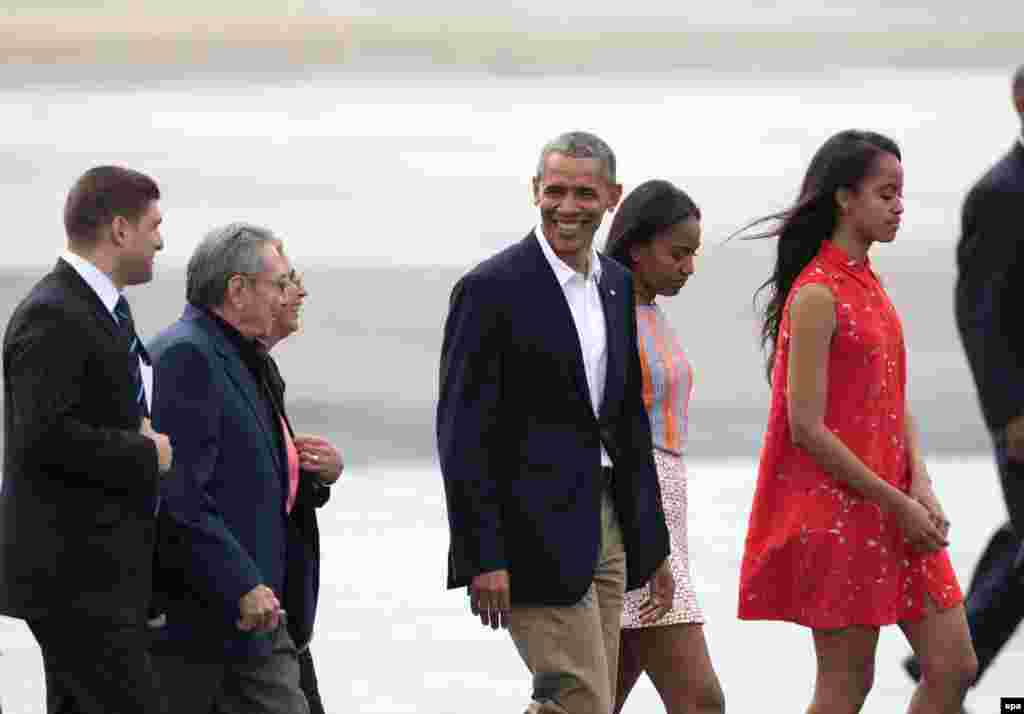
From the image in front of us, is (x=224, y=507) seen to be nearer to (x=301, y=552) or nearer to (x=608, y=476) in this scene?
(x=301, y=552)

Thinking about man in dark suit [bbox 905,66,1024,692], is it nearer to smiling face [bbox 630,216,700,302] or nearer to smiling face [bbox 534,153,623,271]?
smiling face [bbox 630,216,700,302]

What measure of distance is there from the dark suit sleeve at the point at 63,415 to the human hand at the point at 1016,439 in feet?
5.93

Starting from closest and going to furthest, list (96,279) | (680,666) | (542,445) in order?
1. (96,279)
2. (542,445)
3. (680,666)

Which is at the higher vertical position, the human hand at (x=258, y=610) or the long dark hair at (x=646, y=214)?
the long dark hair at (x=646, y=214)

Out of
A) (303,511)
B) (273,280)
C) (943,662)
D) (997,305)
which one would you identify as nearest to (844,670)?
(943,662)

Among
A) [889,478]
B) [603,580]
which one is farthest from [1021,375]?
[603,580]

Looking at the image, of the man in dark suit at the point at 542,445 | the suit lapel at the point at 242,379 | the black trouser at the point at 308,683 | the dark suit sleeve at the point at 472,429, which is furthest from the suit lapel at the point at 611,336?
the black trouser at the point at 308,683

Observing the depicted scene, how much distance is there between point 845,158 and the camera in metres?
5.20

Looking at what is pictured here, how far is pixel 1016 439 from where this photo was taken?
520 cm

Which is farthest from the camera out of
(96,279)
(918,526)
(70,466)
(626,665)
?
(626,665)

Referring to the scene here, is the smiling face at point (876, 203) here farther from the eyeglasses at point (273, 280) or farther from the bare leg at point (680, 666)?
the eyeglasses at point (273, 280)

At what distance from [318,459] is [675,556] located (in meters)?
0.87

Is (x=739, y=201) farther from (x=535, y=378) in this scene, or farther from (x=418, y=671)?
(x=535, y=378)

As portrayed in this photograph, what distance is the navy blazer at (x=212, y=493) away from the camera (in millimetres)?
4574
